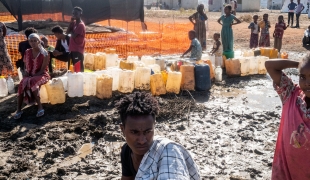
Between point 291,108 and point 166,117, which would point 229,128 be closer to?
point 166,117

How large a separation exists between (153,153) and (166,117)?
13.6 ft

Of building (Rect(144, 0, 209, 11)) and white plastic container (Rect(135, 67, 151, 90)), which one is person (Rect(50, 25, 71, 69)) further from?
building (Rect(144, 0, 209, 11))

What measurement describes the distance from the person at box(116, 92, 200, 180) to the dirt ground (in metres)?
2.24

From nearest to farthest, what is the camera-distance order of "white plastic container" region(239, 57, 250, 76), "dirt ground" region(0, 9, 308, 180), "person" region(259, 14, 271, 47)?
"dirt ground" region(0, 9, 308, 180) < "white plastic container" region(239, 57, 250, 76) < "person" region(259, 14, 271, 47)

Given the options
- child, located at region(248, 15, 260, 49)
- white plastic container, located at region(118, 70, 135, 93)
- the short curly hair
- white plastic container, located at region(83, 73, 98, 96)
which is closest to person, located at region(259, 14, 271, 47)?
child, located at region(248, 15, 260, 49)

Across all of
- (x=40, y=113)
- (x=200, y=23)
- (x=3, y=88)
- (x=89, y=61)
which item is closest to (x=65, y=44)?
(x=89, y=61)

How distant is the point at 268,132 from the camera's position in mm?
5203

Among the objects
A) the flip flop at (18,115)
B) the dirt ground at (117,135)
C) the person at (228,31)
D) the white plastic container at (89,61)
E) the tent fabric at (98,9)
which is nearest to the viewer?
the dirt ground at (117,135)

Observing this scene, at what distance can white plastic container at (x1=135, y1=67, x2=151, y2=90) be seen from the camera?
267 inches

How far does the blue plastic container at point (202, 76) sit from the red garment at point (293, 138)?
15.9 feet

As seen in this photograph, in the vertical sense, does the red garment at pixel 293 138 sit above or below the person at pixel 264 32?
below

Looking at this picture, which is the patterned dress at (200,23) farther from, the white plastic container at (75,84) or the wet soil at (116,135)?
the white plastic container at (75,84)

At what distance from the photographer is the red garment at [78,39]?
7.25m

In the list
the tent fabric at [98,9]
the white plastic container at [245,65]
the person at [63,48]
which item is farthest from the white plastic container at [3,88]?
the tent fabric at [98,9]
